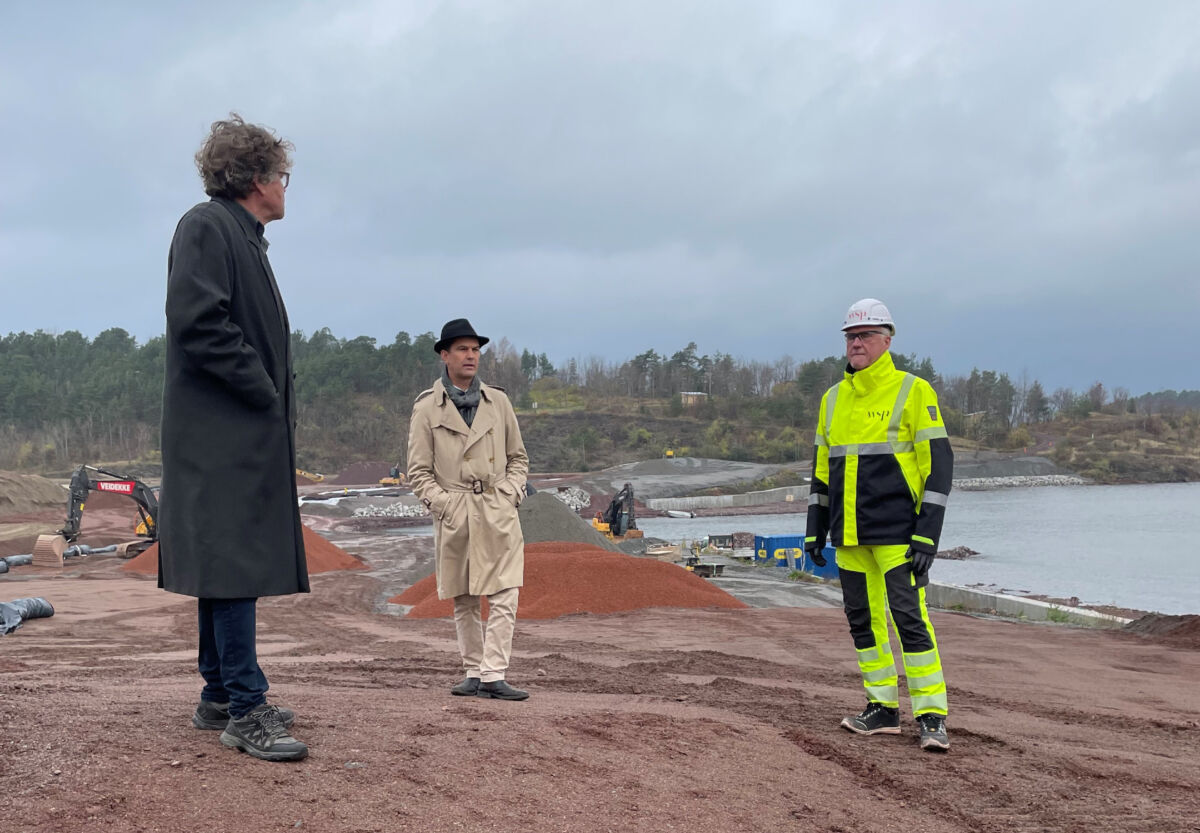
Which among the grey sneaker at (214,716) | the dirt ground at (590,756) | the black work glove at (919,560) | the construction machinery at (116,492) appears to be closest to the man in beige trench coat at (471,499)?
the dirt ground at (590,756)

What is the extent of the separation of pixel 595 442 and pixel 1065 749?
281 feet

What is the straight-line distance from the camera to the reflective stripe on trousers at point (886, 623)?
471cm

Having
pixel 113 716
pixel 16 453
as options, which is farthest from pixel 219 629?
pixel 16 453

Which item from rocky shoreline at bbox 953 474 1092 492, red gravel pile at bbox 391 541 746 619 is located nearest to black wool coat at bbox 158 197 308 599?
red gravel pile at bbox 391 541 746 619

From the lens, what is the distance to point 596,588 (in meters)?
14.7

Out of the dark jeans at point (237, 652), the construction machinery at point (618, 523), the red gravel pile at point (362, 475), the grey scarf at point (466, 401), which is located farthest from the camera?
the red gravel pile at point (362, 475)

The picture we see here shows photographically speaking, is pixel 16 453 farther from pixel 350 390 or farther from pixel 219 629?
pixel 219 629

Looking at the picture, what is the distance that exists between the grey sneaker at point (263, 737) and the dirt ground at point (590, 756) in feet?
0.14

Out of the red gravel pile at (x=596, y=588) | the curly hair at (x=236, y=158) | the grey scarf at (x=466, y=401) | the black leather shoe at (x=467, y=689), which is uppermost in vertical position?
the curly hair at (x=236, y=158)

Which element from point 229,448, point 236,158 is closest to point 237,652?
point 229,448

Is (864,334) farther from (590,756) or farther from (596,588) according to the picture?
(596,588)

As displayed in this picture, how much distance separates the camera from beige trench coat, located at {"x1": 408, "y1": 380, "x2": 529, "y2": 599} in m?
5.18

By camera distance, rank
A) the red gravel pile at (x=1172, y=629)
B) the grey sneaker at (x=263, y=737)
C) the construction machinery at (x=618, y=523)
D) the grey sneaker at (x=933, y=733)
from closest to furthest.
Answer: the grey sneaker at (x=263, y=737) → the grey sneaker at (x=933, y=733) → the red gravel pile at (x=1172, y=629) → the construction machinery at (x=618, y=523)

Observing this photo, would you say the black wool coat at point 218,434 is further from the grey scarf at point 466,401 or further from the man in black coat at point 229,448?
the grey scarf at point 466,401
